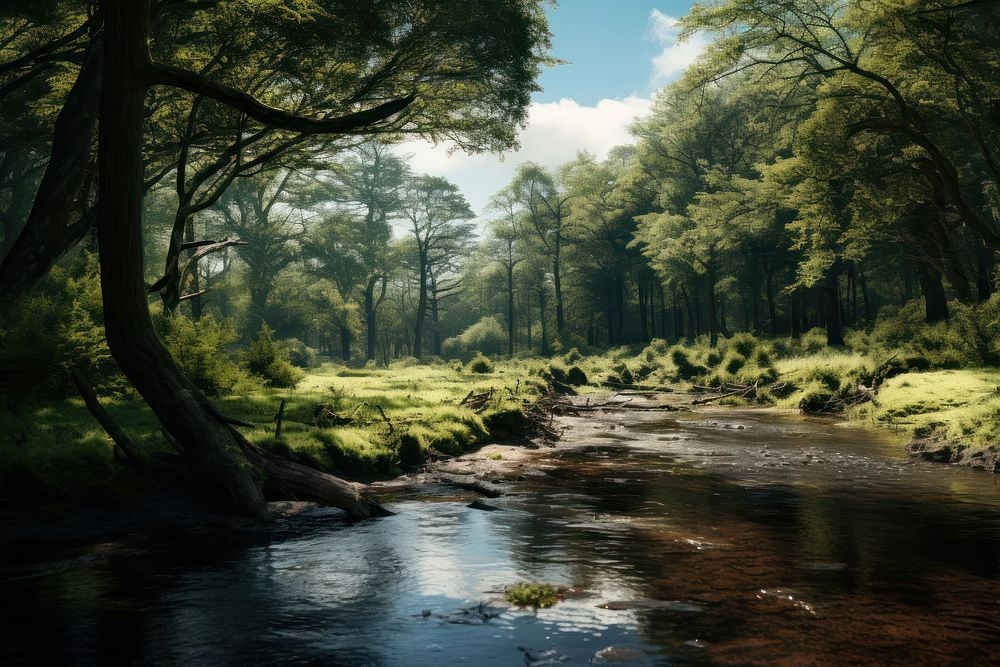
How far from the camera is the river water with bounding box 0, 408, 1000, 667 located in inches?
236

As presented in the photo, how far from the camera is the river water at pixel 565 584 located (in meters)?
5.99

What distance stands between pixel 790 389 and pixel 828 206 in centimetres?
728

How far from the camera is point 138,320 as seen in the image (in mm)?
9555

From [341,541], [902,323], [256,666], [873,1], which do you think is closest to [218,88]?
[341,541]

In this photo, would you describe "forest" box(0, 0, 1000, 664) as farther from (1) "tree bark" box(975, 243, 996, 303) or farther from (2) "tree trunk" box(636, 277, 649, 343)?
(2) "tree trunk" box(636, 277, 649, 343)

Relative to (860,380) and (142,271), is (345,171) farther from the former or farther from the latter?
(860,380)

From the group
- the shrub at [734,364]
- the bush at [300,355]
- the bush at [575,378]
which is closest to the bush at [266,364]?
the bush at [575,378]

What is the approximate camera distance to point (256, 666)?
5703mm

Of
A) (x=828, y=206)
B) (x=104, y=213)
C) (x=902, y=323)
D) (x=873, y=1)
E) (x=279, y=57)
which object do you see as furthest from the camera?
(x=902, y=323)

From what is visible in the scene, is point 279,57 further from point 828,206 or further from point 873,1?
point 828,206

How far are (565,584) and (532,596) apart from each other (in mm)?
662

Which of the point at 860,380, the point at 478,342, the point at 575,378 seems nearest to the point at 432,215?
the point at 478,342

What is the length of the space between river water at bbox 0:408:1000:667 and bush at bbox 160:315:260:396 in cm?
752

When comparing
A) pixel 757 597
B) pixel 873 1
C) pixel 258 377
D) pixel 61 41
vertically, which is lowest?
pixel 757 597
